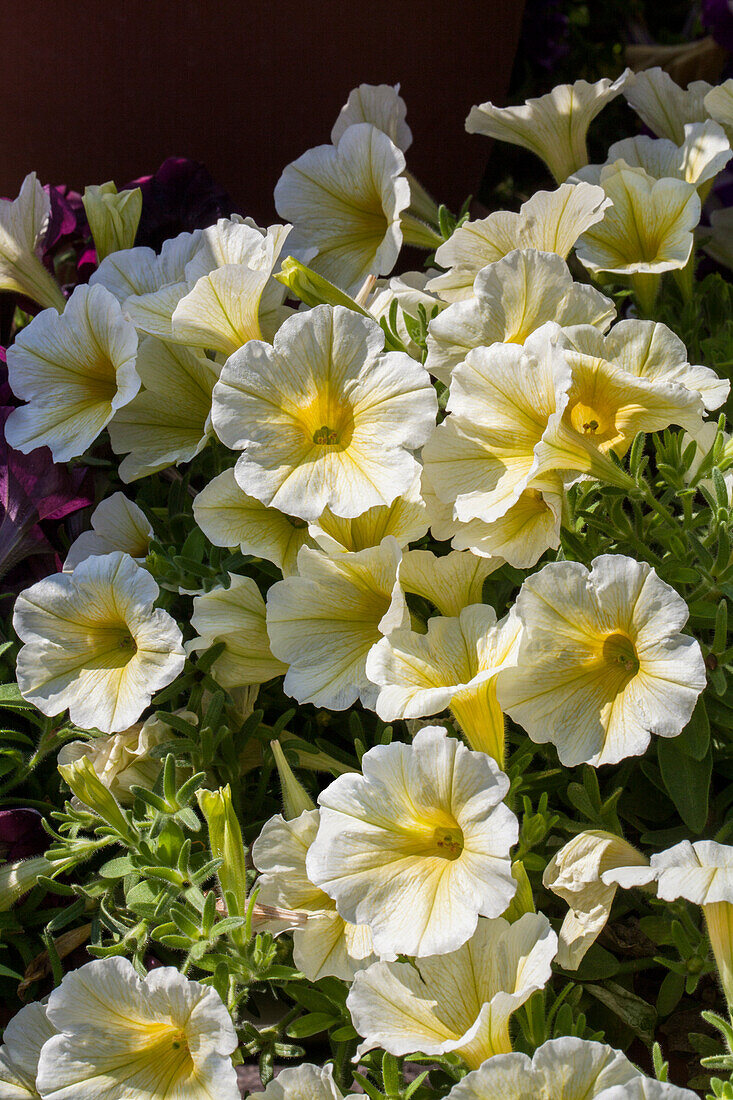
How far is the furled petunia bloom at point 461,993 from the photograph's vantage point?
2.22 feet

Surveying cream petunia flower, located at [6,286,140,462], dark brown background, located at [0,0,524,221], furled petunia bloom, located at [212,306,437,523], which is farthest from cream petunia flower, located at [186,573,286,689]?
dark brown background, located at [0,0,524,221]

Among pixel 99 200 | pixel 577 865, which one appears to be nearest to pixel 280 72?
pixel 99 200

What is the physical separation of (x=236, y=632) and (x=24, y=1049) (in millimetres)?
394

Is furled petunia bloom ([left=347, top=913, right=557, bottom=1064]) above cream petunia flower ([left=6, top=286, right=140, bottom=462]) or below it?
below

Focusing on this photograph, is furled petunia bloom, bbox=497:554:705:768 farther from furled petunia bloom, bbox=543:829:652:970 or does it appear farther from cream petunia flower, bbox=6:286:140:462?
cream petunia flower, bbox=6:286:140:462

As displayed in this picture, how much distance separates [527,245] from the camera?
0.99m

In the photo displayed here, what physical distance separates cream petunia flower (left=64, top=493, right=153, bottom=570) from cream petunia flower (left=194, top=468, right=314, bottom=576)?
12cm

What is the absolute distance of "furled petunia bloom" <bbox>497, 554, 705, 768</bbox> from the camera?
732mm

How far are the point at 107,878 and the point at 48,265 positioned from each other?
769 mm

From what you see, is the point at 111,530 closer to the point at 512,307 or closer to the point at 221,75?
the point at 512,307

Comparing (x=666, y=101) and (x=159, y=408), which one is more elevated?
(x=666, y=101)

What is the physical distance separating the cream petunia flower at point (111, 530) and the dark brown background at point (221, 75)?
76 centimetres

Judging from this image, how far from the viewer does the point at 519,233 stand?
0.98 metres

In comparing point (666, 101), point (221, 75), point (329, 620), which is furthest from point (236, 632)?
point (221, 75)
